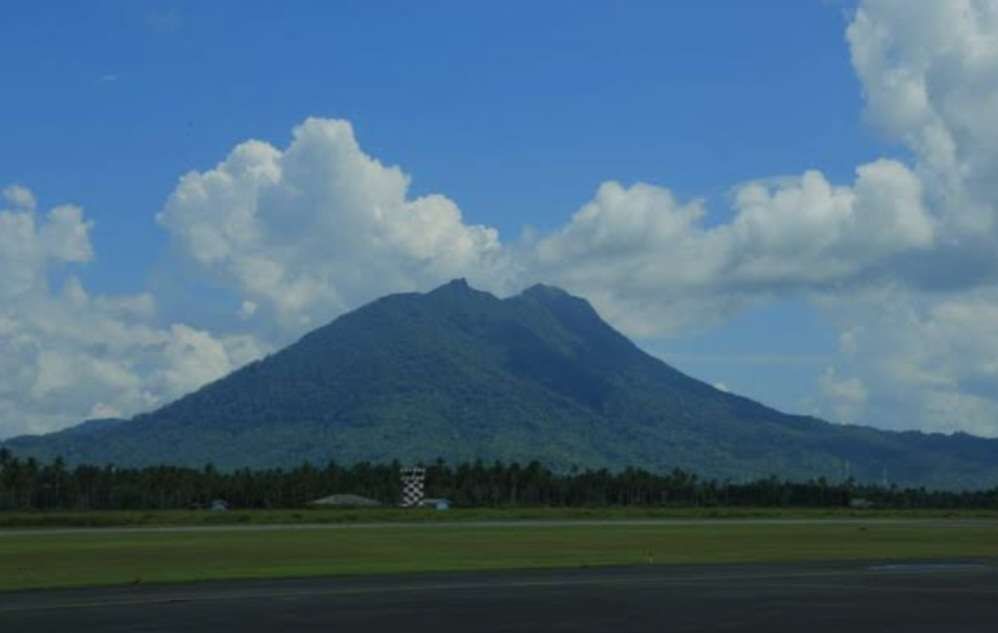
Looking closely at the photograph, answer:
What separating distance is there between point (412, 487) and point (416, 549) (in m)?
128

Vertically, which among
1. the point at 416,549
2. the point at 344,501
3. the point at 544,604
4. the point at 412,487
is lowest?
the point at 544,604

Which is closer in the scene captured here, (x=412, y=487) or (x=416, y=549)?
(x=416, y=549)

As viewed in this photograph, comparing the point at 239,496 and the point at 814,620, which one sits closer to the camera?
the point at 814,620

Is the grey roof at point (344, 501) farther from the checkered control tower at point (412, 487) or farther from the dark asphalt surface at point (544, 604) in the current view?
the dark asphalt surface at point (544, 604)

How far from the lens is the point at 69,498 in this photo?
18100cm

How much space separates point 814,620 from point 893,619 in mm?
1771

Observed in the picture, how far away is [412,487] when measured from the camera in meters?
196

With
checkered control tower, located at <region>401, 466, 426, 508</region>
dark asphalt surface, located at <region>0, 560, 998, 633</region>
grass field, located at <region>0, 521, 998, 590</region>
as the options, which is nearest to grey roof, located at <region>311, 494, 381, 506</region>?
checkered control tower, located at <region>401, 466, 426, 508</region>

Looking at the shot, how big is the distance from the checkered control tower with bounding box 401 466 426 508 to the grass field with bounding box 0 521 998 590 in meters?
95.7

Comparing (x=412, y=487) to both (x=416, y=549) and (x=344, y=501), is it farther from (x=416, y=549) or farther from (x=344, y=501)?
(x=416, y=549)

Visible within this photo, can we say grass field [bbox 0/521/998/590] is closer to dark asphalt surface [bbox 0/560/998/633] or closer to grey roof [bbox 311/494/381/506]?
dark asphalt surface [bbox 0/560/998/633]

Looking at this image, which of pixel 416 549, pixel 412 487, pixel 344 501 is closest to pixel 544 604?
pixel 416 549

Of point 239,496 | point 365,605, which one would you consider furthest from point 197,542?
point 239,496

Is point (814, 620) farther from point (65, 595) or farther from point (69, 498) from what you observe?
point (69, 498)
